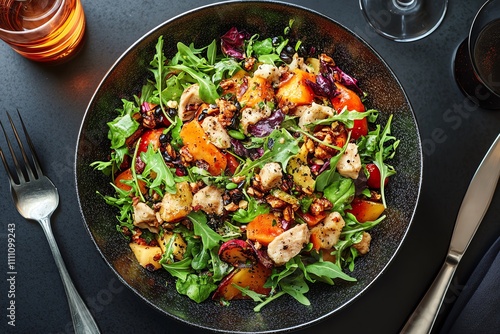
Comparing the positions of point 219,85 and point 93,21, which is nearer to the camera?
point 219,85

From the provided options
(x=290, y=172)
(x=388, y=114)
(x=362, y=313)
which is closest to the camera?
(x=290, y=172)

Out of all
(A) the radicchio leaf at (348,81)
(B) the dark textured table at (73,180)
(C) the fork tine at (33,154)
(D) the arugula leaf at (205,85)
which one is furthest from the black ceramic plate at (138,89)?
(C) the fork tine at (33,154)

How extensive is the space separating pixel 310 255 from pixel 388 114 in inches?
28.9

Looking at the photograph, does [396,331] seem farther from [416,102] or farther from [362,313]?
[416,102]

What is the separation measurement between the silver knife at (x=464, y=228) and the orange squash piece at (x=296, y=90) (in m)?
0.98

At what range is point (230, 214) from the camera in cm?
234

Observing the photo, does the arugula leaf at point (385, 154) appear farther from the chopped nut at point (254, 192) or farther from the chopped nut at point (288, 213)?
the chopped nut at point (254, 192)

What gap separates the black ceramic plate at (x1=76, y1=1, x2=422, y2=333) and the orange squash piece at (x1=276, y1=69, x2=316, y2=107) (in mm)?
257

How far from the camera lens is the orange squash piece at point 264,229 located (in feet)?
7.40

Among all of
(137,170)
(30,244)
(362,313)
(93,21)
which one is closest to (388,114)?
(362,313)

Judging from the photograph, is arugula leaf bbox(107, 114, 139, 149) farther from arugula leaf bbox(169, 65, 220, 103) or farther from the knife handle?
the knife handle

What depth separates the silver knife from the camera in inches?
104

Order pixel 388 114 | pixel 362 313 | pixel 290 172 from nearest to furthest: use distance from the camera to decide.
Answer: pixel 290 172
pixel 388 114
pixel 362 313

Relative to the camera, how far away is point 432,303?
8.63 feet
